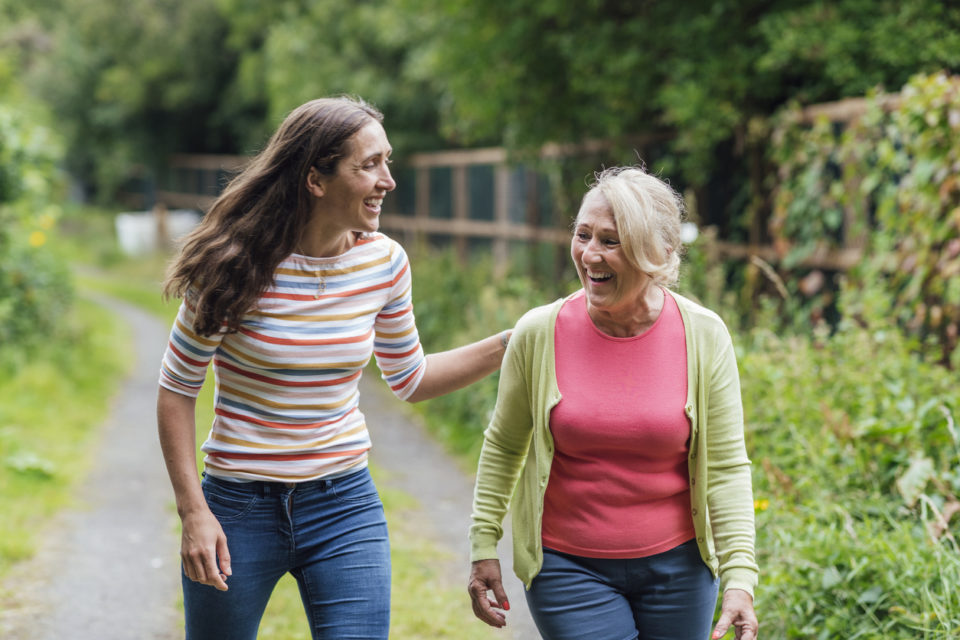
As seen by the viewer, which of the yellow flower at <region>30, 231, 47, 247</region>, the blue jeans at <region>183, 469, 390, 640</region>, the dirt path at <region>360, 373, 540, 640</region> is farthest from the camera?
the yellow flower at <region>30, 231, 47, 247</region>

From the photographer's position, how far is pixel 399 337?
293 cm

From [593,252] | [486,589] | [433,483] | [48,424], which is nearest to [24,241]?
[48,424]

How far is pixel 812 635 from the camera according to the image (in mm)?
3555

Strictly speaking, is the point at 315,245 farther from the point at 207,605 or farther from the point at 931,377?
the point at 931,377

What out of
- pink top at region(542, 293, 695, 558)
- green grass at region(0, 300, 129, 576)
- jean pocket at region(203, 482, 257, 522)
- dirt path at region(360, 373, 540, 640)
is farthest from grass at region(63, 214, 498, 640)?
pink top at region(542, 293, 695, 558)

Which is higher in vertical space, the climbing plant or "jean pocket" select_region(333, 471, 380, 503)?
the climbing plant

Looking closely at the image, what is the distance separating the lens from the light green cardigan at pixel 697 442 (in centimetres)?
254

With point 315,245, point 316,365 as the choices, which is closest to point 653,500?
point 316,365

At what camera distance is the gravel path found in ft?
15.9

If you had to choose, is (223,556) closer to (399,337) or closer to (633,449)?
(399,337)

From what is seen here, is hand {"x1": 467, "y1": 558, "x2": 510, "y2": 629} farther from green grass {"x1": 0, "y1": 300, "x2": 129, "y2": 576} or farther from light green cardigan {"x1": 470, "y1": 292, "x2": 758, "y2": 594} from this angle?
green grass {"x1": 0, "y1": 300, "x2": 129, "y2": 576}

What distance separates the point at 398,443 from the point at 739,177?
10.9ft

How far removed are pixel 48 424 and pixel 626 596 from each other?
6926mm

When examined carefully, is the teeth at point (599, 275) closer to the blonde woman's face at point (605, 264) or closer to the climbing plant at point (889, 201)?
the blonde woman's face at point (605, 264)
